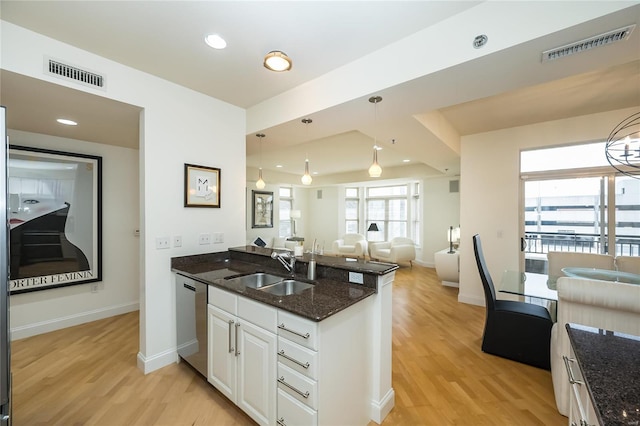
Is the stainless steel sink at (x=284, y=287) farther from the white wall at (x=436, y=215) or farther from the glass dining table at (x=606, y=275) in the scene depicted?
the white wall at (x=436, y=215)

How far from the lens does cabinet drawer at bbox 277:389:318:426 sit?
1.41m

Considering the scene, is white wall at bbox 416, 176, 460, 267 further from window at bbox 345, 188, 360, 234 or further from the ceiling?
the ceiling

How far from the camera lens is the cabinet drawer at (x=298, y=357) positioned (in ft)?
4.64

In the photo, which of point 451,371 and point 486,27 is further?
point 451,371

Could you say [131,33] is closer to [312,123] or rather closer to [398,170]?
[312,123]

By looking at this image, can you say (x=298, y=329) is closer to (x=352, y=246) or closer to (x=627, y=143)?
(x=627, y=143)

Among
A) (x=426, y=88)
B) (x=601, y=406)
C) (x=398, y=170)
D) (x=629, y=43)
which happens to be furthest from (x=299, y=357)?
(x=398, y=170)

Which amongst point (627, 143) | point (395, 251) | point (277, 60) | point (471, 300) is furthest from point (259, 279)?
point (395, 251)

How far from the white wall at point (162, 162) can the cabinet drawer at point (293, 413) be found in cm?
160

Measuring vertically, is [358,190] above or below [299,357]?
above

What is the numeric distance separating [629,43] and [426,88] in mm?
1125

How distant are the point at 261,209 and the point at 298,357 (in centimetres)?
684

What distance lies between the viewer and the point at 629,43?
153 cm

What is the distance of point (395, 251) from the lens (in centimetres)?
686
